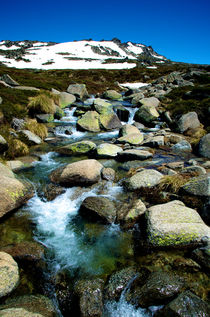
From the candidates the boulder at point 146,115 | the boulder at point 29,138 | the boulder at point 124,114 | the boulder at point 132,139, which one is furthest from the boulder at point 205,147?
the boulder at point 29,138

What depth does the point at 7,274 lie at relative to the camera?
144 inches

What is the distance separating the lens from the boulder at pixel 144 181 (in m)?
6.94

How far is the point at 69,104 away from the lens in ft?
69.6

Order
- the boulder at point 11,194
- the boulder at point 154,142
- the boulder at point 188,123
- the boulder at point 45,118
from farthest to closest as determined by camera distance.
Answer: the boulder at point 45,118
the boulder at point 188,123
the boulder at point 154,142
the boulder at point 11,194

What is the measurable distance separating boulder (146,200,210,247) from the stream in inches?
28.9

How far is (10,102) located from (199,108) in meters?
15.6

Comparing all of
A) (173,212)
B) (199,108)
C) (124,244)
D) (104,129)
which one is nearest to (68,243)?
(124,244)

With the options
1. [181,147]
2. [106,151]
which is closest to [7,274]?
[106,151]

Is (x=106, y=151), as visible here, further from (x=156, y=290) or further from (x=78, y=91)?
(x=78, y=91)

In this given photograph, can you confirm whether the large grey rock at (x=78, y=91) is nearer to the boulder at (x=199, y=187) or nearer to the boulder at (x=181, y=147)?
the boulder at (x=181, y=147)

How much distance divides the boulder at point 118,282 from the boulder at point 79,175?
371 cm

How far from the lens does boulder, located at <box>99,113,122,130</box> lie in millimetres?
15406

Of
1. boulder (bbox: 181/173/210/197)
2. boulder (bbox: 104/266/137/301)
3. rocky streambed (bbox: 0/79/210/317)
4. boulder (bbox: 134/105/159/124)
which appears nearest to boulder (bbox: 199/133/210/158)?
rocky streambed (bbox: 0/79/210/317)

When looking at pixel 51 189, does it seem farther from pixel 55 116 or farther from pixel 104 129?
pixel 55 116
